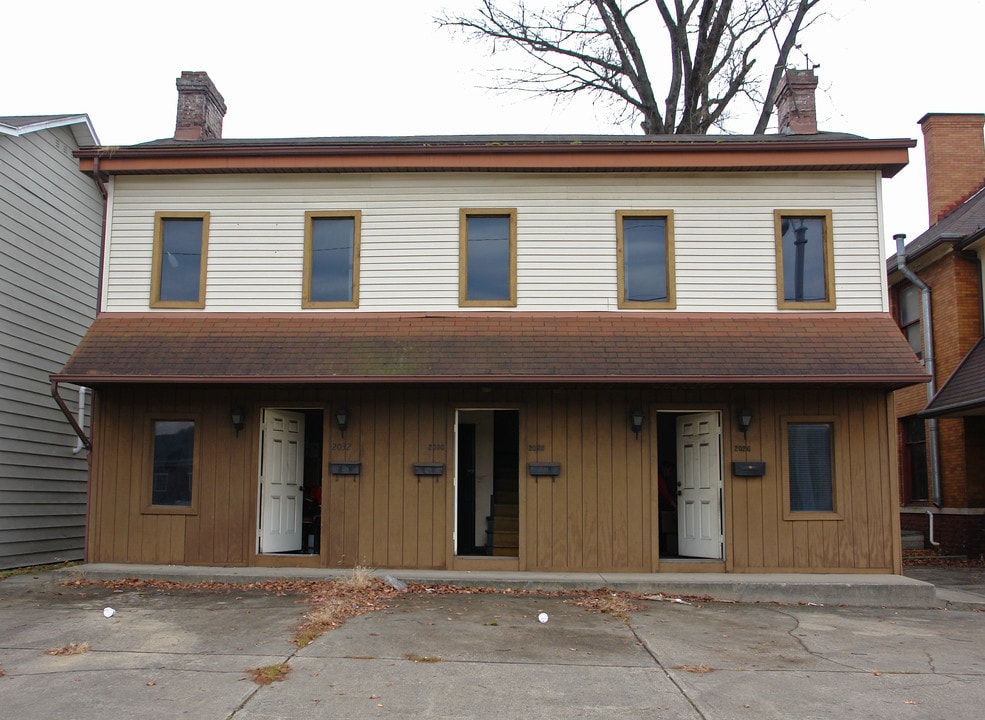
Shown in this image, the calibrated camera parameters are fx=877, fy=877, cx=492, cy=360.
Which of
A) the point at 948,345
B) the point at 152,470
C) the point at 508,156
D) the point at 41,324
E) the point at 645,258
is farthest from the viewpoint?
the point at 948,345

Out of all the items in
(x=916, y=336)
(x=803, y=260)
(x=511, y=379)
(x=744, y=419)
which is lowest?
(x=744, y=419)

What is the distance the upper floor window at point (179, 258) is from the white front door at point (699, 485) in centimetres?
703

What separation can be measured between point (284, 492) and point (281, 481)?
0.58ft

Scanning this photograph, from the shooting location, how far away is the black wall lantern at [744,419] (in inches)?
438

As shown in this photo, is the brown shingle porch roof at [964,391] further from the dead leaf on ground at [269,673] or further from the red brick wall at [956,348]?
the dead leaf on ground at [269,673]

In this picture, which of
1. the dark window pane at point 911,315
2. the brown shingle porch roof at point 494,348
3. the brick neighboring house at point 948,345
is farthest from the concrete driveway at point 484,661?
the dark window pane at point 911,315

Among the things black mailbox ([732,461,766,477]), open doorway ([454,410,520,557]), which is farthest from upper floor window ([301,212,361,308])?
black mailbox ([732,461,766,477])

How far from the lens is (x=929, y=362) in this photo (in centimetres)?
1596

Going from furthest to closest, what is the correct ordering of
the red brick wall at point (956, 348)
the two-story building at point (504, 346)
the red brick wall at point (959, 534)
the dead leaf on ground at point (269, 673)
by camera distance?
the red brick wall at point (956, 348) → the red brick wall at point (959, 534) → the two-story building at point (504, 346) → the dead leaf on ground at point (269, 673)

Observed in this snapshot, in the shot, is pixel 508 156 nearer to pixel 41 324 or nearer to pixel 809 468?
pixel 809 468

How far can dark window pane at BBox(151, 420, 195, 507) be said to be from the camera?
11.5 m

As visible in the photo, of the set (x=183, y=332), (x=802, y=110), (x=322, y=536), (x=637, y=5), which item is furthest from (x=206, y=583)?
(x=637, y=5)

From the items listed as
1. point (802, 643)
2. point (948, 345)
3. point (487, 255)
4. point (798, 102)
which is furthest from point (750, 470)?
point (948, 345)

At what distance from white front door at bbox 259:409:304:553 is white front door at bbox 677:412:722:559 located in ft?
18.1
